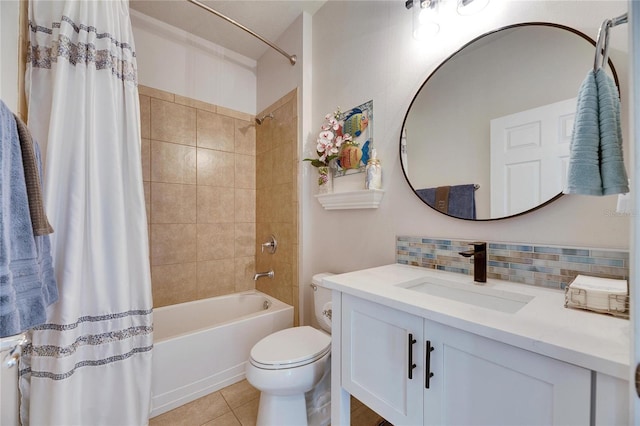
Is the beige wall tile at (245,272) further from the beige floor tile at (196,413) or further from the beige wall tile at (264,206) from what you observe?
the beige floor tile at (196,413)

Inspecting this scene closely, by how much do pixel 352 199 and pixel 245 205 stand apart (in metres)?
1.31

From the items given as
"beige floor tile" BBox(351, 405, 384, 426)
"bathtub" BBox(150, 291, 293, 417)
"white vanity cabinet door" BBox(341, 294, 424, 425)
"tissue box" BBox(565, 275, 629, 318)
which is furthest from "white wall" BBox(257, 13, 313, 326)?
"tissue box" BBox(565, 275, 629, 318)

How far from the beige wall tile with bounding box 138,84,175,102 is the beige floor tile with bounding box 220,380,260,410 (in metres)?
2.22

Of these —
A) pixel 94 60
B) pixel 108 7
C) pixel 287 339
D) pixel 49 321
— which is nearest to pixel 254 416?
pixel 287 339

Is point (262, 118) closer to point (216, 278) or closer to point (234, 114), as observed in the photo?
point (234, 114)

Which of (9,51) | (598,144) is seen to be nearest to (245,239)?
(9,51)

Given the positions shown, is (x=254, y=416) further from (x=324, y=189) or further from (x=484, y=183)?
(x=484, y=183)

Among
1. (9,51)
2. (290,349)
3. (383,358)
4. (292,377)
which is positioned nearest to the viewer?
(383,358)

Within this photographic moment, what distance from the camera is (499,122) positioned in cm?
104

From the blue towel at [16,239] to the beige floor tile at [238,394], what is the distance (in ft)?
3.84

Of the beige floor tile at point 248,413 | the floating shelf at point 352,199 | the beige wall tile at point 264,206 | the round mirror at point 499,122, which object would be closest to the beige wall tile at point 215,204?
the beige wall tile at point 264,206

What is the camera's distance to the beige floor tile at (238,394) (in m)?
1.57

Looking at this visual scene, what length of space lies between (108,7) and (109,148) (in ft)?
2.41

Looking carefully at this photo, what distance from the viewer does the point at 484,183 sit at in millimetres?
1074
